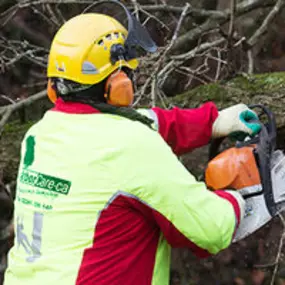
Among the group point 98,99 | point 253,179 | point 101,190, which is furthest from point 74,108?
point 253,179

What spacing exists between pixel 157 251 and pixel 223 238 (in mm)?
282

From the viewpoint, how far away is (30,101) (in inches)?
161

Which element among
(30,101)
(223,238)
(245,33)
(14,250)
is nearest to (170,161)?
(223,238)

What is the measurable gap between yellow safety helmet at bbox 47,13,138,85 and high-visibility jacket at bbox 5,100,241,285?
0.13 m

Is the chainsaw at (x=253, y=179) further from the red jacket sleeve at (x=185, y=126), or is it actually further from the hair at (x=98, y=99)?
the hair at (x=98, y=99)

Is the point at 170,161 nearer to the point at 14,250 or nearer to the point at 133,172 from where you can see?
the point at 133,172

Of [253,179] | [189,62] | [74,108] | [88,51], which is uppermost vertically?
[88,51]

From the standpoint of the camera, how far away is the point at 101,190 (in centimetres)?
212

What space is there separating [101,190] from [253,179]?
0.65 meters

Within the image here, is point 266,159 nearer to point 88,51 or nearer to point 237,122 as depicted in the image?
point 237,122

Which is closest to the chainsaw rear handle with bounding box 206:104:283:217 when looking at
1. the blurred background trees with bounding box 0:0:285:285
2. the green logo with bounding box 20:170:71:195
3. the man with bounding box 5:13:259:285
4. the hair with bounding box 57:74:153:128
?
the man with bounding box 5:13:259:285

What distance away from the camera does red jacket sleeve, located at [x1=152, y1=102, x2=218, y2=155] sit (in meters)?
2.69

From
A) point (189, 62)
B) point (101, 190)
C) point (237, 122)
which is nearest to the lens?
point (101, 190)

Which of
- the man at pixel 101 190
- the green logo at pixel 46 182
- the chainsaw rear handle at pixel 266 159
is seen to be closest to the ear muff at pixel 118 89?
the man at pixel 101 190
